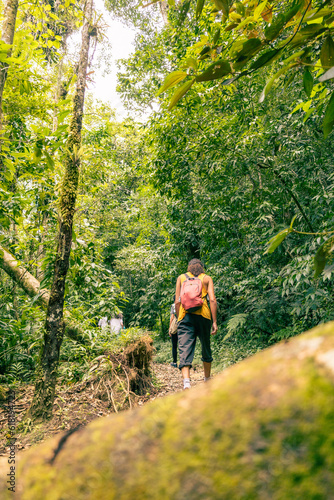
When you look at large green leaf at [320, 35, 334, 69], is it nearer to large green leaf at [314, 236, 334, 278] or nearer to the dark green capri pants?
large green leaf at [314, 236, 334, 278]

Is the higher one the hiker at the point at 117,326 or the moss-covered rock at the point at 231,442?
the moss-covered rock at the point at 231,442

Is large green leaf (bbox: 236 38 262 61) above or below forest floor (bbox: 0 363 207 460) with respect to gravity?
above

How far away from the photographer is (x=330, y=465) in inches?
14.9

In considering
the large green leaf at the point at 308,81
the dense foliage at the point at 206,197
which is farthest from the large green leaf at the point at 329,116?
the dense foliage at the point at 206,197

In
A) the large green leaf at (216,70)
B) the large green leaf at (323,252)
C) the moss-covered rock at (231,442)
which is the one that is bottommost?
the moss-covered rock at (231,442)

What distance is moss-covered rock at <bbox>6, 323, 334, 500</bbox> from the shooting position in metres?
0.39

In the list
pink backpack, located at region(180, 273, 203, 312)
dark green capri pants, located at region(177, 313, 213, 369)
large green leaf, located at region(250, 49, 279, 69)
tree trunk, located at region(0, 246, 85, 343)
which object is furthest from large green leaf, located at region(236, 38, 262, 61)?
tree trunk, located at region(0, 246, 85, 343)

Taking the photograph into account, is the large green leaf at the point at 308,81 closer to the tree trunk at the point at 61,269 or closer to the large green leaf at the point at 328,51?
the large green leaf at the point at 328,51

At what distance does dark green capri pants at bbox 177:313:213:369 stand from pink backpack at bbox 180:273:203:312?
162 mm

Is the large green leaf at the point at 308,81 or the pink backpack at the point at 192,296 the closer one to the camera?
the large green leaf at the point at 308,81

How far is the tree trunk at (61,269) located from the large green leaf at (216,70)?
275 cm

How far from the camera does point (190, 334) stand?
4.23m

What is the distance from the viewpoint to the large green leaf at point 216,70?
1228mm

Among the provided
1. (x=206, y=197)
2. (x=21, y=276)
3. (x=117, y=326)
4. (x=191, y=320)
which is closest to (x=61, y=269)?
(x=21, y=276)
